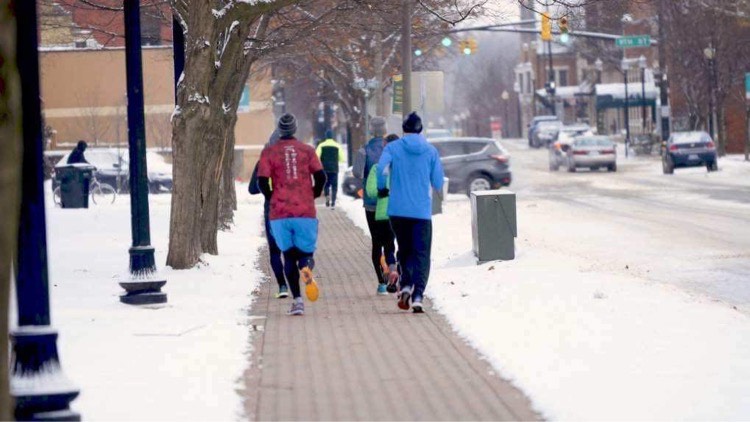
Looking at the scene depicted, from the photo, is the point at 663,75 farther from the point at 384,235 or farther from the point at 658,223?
the point at 384,235

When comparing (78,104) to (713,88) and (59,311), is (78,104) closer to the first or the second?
(713,88)

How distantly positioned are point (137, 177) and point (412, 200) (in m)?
2.57

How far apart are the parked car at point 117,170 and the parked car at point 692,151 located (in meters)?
17.1

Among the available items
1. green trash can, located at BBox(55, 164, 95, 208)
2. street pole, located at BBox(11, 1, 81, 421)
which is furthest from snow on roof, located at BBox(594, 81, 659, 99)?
street pole, located at BBox(11, 1, 81, 421)

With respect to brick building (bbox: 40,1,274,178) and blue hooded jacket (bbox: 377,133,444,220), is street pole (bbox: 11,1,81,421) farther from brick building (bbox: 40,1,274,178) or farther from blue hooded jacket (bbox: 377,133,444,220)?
brick building (bbox: 40,1,274,178)

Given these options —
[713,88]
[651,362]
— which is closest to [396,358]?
[651,362]

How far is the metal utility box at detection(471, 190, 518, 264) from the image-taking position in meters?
16.3

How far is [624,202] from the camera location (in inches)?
1272

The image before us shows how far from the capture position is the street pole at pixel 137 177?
12523mm

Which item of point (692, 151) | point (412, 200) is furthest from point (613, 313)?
point (692, 151)

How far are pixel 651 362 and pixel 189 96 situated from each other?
25.7 feet

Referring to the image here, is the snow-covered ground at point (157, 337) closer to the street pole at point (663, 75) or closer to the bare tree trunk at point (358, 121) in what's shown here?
the bare tree trunk at point (358, 121)

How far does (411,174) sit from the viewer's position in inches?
478

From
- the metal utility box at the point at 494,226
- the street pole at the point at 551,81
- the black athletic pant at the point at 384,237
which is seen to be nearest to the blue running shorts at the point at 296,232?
the black athletic pant at the point at 384,237
